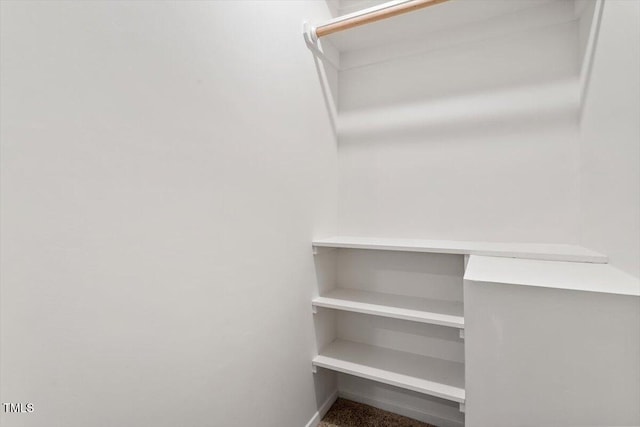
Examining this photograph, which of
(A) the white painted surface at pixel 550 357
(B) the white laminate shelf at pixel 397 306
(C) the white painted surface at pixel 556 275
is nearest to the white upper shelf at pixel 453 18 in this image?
(C) the white painted surface at pixel 556 275

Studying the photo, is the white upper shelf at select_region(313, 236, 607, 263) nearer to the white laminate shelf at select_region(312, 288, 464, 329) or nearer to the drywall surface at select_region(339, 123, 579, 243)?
the drywall surface at select_region(339, 123, 579, 243)

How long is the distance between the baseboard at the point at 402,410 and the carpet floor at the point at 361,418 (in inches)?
0.8

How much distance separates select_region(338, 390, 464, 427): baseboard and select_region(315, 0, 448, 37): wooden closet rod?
2.10 meters

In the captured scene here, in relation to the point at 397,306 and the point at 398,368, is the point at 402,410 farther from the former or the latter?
the point at 397,306

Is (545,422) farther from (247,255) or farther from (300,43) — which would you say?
(300,43)

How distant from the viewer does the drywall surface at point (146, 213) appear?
0.57 meters

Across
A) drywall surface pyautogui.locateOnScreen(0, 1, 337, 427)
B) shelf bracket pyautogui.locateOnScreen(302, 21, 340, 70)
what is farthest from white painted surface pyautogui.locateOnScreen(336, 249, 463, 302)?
shelf bracket pyautogui.locateOnScreen(302, 21, 340, 70)

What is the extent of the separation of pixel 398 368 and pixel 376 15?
178cm

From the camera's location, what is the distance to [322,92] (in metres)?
1.69

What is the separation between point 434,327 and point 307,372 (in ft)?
2.51

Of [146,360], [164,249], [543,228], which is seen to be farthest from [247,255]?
[543,228]

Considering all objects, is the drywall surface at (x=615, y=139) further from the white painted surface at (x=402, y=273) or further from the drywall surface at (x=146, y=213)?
the drywall surface at (x=146, y=213)

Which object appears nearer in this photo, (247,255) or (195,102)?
(195,102)

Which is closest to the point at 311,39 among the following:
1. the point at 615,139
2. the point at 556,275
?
the point at 615,139
